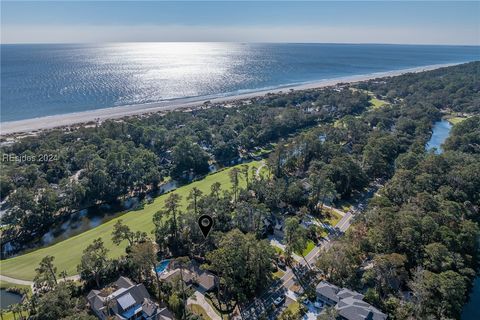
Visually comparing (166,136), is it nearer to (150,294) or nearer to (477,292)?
(150,294)

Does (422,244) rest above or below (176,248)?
above

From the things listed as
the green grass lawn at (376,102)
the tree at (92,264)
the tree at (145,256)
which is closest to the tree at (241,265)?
the tree at (145,256)

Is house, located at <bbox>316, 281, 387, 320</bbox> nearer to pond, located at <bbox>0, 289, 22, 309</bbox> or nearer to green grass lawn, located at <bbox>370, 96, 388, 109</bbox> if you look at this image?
pond, located at <bbox>0, 289, 22, 309</bbox>

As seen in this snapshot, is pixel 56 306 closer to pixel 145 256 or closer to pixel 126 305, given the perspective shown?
pixel 126 305

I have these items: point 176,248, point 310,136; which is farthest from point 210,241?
point 310,136

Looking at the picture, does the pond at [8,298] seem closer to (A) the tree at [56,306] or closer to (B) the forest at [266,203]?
(B) the forest at [266,203]

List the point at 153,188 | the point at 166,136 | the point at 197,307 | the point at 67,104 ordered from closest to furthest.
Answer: the point at 197,307 → the point at 153,188 → the point at 166,136 → the point at 67,104

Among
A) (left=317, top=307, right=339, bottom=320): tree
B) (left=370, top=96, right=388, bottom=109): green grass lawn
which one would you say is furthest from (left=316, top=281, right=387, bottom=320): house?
(left=370, top=96, right=388, bottom=109): green grass lawn
